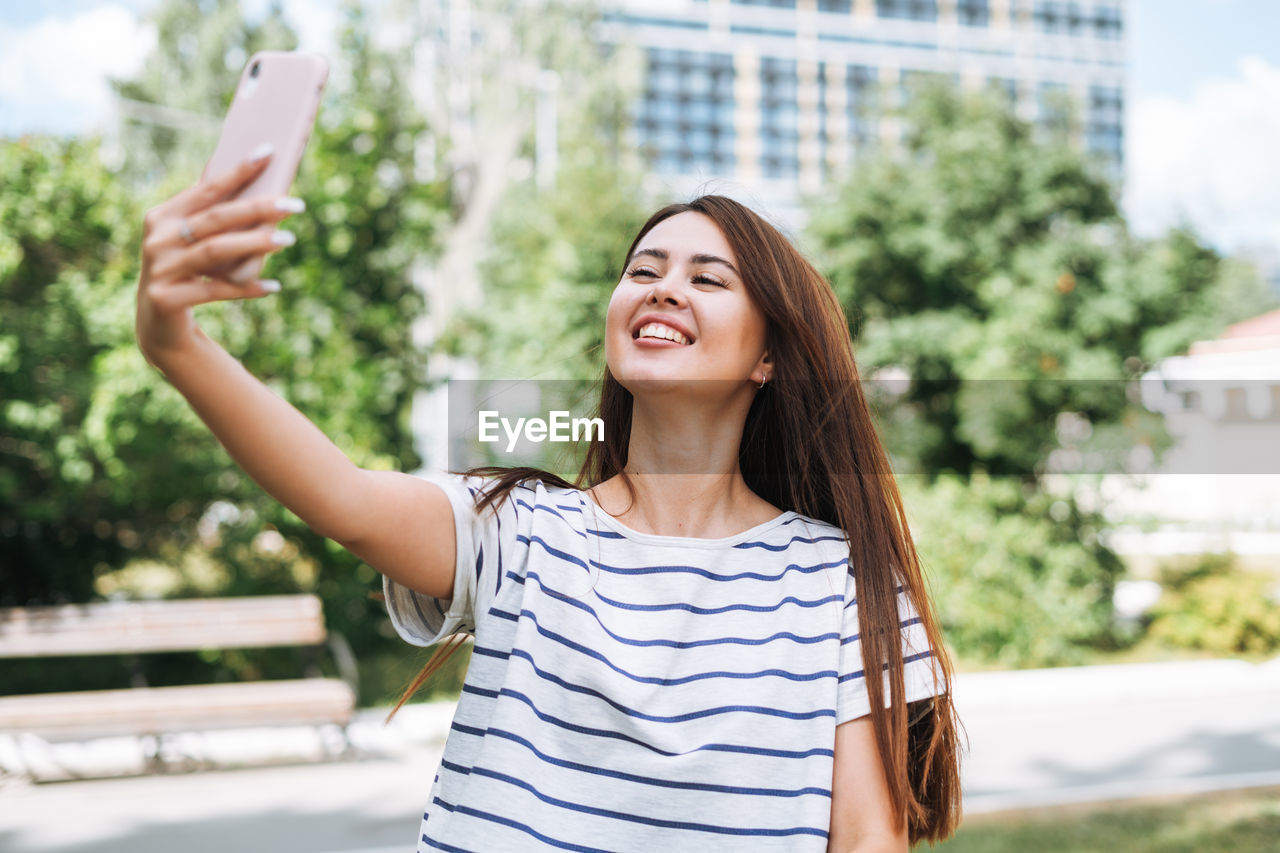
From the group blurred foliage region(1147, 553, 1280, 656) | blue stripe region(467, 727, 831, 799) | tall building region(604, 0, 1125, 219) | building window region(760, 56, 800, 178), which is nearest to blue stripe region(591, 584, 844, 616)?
blue stripe region(467, 727, 831, 799)

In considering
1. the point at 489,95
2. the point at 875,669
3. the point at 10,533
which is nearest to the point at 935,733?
the point at 875,669

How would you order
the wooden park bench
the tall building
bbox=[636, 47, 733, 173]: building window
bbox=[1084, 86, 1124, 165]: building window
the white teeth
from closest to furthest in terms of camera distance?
the white teeth, the wooden park bench, the tall building, bbox=[636, 47, 733, 173]: building window, bbox=[1084, 86, 1124, 165]: building window

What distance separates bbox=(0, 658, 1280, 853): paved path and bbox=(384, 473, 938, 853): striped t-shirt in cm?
402

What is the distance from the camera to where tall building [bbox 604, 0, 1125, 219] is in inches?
2904

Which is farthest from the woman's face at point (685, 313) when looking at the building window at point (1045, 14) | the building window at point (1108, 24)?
the building window at point (1108, 24)

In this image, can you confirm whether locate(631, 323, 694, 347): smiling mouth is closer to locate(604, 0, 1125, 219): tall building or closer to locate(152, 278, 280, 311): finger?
locate(152, 278, 280, 311): finger

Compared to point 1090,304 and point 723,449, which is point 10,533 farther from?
point 1090,304

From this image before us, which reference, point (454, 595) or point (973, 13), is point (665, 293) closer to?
point (454, 595)

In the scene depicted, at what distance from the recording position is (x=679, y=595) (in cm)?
150

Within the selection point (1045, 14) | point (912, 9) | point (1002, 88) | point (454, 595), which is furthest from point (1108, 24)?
point (454, 595)

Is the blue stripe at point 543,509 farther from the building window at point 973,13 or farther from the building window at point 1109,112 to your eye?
the building window at point 1109,112

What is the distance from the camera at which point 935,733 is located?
62.0 inches

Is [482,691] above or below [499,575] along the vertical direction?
below

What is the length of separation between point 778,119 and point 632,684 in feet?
261
